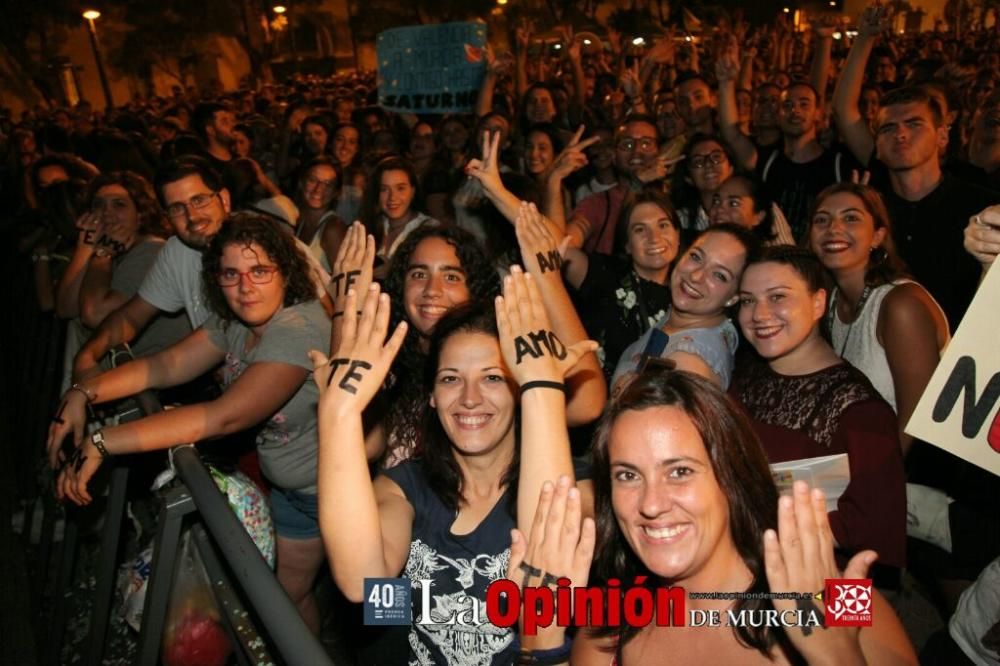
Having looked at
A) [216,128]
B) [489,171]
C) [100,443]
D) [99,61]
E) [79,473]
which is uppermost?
[99,61]

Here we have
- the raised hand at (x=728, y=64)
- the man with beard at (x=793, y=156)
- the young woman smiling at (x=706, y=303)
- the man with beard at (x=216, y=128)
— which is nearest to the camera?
the young woman smiling at (x=706, y=303)

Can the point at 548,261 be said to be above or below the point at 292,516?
above

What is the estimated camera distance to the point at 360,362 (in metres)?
1.89

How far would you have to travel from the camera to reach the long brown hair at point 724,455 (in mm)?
1677

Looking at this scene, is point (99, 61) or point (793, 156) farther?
point (99, 61)

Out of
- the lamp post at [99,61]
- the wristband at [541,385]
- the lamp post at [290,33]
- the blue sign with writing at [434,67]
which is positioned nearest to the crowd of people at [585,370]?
the wristband at [541,385]

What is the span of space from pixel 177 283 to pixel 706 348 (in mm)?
2615

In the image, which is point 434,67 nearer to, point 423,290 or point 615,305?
point 615,305

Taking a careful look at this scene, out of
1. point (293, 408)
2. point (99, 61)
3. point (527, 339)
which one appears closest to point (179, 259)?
point (293, 408)

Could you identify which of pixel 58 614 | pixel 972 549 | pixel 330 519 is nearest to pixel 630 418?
pixel 330 519

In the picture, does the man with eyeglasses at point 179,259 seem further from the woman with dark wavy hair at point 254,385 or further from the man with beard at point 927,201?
the man with beard at point 927,201

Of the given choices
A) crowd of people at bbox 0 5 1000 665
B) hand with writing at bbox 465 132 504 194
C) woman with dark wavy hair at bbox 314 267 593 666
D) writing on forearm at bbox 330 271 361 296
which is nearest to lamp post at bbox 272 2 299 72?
crowd of people at bbox 0 5 1000 665

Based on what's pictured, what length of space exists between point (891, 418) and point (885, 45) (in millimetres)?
13077

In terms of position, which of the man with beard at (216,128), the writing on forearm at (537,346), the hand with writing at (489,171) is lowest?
the writing on forearm at (537,346)
